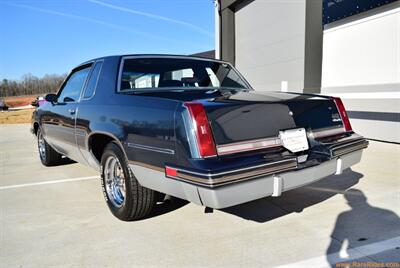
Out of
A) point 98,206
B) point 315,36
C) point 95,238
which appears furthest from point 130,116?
point 315,36

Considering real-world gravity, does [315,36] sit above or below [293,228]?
above

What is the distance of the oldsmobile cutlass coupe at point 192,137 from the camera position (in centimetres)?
248

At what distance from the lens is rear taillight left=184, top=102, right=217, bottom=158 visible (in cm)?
246

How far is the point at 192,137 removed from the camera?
2.47m

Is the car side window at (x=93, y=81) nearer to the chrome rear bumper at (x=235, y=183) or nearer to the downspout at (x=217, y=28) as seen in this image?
the chrome rear bumper at (x=235, y=183)

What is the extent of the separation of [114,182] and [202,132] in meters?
1.52

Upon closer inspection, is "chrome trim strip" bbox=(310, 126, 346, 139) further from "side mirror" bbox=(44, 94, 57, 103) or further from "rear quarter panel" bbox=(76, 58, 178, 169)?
"side mirror" bbox=(44, 94, 57, 103)

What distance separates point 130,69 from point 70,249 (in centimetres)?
183

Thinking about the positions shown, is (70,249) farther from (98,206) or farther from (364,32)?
(364,32)

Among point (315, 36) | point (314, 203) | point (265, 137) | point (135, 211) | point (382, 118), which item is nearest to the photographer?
point (265, 137)

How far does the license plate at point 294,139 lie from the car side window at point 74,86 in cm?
258

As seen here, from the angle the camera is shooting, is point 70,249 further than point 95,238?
No

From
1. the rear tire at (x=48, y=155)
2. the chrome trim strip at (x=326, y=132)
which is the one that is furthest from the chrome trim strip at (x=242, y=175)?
the rear tire at (x=48, y=155)

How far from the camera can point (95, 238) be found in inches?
119
